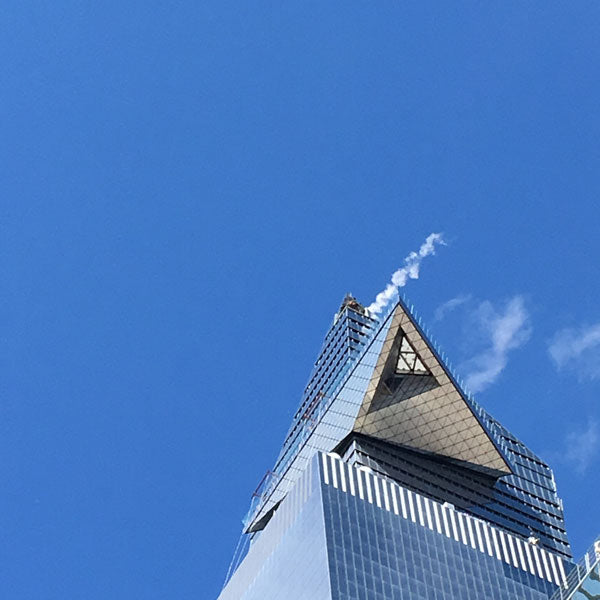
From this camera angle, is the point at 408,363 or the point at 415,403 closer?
the point at 415,403

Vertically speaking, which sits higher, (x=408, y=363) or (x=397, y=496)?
(x=408, y=363)

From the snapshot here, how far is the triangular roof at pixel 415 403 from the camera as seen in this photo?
13200 cm

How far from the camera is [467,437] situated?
13588cm

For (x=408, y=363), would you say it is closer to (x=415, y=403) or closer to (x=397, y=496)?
(x=415, y=403)

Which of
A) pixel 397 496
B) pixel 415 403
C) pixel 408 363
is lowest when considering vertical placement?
pixel 397 496

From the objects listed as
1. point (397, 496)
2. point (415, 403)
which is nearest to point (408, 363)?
point (415, 403)

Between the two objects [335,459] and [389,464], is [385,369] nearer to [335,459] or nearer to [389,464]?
[389,464]

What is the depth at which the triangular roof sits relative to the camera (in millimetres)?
132000

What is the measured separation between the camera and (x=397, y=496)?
109 metres

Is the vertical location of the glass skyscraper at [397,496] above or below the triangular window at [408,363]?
below

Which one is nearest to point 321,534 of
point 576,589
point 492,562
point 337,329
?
point 492,562

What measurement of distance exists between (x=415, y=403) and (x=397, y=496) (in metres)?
26.3

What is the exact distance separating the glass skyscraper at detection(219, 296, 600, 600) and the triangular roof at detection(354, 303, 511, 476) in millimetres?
164

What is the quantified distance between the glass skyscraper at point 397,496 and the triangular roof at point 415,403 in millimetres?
164
